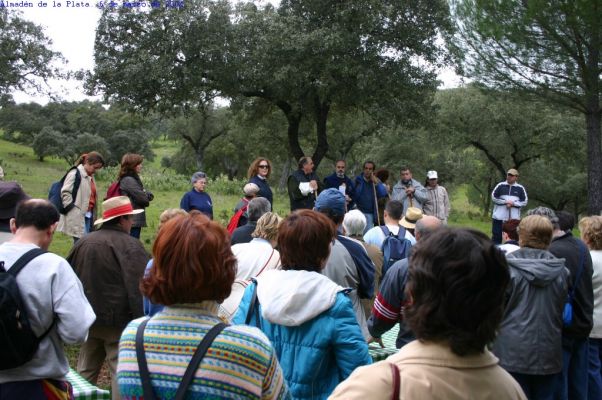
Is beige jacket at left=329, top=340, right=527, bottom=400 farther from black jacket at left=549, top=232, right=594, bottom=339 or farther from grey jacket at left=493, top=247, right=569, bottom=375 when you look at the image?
black jacket at left=549, top=232, right=594, bottom=339

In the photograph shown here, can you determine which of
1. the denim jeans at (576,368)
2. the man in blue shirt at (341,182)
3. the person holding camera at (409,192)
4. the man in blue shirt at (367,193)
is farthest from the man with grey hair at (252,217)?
the person holding camera at (409,192)

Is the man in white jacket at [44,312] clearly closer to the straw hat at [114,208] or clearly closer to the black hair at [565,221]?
the straw hat at [114,208]

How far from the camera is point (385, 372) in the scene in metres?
1.70

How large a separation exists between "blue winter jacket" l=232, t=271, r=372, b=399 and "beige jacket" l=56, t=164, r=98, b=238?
6.39 m

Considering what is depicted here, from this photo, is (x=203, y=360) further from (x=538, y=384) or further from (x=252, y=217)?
(x=252, y=217)

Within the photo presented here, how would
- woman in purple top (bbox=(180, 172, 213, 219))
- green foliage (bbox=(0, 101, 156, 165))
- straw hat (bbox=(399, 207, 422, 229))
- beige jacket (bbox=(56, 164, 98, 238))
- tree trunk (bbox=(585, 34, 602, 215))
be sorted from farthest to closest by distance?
1. green foliage (bbox=(0, 101, 156, 165))
2. tree trunk (bbox=(585, 34, 602, 215))
3. woman in purple top (bbox=(180, 172, 213, 219))
4. beige jacket (bbox=(56, 164, 98, 238))
5. straw hat (bbox=(399, 207, 422, 229))

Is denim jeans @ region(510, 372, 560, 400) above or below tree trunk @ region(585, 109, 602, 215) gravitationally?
below

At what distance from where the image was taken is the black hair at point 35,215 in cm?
335

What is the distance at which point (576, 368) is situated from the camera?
204 inches

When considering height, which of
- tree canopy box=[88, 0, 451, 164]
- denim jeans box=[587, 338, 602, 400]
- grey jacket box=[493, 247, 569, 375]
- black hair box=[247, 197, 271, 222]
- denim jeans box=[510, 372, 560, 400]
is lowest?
denim jeans box=[587, 338, 602, 400]

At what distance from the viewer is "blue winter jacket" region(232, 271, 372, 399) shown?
2.98 meters

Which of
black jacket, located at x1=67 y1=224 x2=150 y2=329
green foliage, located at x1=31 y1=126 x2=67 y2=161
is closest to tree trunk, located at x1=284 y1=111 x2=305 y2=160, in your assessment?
black jacket, located at x1=67 y1=224 x2=150 y2=329

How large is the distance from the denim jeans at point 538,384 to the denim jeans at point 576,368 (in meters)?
0.54

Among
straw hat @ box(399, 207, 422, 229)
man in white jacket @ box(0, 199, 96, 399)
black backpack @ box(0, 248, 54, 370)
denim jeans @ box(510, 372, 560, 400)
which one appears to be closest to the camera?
black backpack @ box(0, 248, 54, 370)
